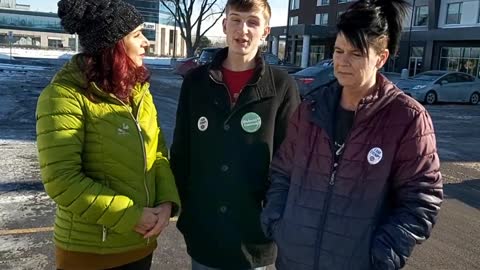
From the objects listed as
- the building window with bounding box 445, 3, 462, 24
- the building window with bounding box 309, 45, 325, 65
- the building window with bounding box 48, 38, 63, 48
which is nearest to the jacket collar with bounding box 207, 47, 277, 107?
the building window with bounding box 445, 3, 462, 24

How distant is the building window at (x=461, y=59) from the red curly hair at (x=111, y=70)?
34184 mm

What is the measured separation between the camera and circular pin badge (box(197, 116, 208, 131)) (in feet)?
7.95

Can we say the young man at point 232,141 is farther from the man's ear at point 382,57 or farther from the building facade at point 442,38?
the building facade at point 442,38

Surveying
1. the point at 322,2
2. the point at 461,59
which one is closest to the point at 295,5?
the point at 322,2

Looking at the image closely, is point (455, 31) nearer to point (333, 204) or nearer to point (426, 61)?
point (426, 61)

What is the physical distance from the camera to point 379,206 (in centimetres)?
193

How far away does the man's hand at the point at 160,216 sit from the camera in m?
2.22

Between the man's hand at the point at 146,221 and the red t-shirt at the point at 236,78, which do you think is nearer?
the man's hand at the point at 146,221

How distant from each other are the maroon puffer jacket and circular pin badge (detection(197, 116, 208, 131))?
1.78ft

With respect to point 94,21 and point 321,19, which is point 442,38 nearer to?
point 321,19

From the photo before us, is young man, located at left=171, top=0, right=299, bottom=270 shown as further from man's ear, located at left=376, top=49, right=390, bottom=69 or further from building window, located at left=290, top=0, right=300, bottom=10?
building window, located at left=290, top=0, right=300, bottom=10

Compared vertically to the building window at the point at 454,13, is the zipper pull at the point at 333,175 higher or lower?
lower

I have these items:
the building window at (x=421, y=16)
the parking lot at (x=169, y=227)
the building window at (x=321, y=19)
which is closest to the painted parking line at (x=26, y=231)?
the parking lot at (x=169, y=227)

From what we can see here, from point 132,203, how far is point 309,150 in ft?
2.78
